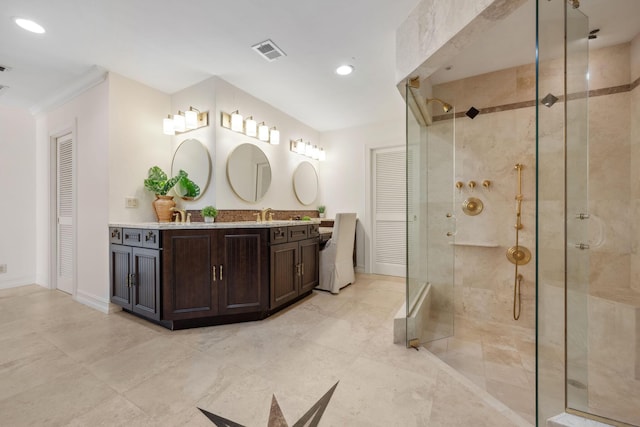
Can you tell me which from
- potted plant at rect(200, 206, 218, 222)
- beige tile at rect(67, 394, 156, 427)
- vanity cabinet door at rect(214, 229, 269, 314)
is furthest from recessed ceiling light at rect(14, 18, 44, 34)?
beige tile at rect(67, 394, 156, 427)

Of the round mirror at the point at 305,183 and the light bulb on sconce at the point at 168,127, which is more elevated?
the light bulb on sconce at the point at 168,127

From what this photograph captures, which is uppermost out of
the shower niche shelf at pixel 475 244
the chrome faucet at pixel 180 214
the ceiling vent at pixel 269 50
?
the ceiling vent at pixel 269 50

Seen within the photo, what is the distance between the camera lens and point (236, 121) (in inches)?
110

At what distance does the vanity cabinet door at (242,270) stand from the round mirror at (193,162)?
0.84 m

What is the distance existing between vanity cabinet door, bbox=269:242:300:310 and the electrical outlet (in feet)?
5.29

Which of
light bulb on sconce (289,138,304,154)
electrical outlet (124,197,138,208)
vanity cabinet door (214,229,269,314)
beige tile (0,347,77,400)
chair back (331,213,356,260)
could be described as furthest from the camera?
light bulb on sconce (289,138,304,154)

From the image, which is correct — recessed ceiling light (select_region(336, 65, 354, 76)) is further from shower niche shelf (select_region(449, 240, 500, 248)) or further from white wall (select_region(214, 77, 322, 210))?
shower niche shelf (select_region(449, 240, 500, 248))

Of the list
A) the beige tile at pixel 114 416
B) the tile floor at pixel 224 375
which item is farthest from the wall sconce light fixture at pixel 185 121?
the beige tile at pixel 114 416

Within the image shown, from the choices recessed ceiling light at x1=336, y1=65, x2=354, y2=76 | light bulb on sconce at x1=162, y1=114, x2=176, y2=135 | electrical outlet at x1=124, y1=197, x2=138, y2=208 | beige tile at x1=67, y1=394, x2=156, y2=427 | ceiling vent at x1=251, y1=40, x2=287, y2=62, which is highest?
recessed ceiling light at x1=336, y1=65, x2=354, y2=76

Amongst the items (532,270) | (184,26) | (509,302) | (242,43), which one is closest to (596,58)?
(532,270)

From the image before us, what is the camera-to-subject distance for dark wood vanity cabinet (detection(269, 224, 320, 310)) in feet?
7.86

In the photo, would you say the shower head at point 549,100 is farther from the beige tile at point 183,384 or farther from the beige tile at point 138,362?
the beige tile at point 138,362

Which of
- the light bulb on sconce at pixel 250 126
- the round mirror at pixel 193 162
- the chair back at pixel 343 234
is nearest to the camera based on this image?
the round mirror at pixel 193 162

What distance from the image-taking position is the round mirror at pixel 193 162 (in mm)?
2682
